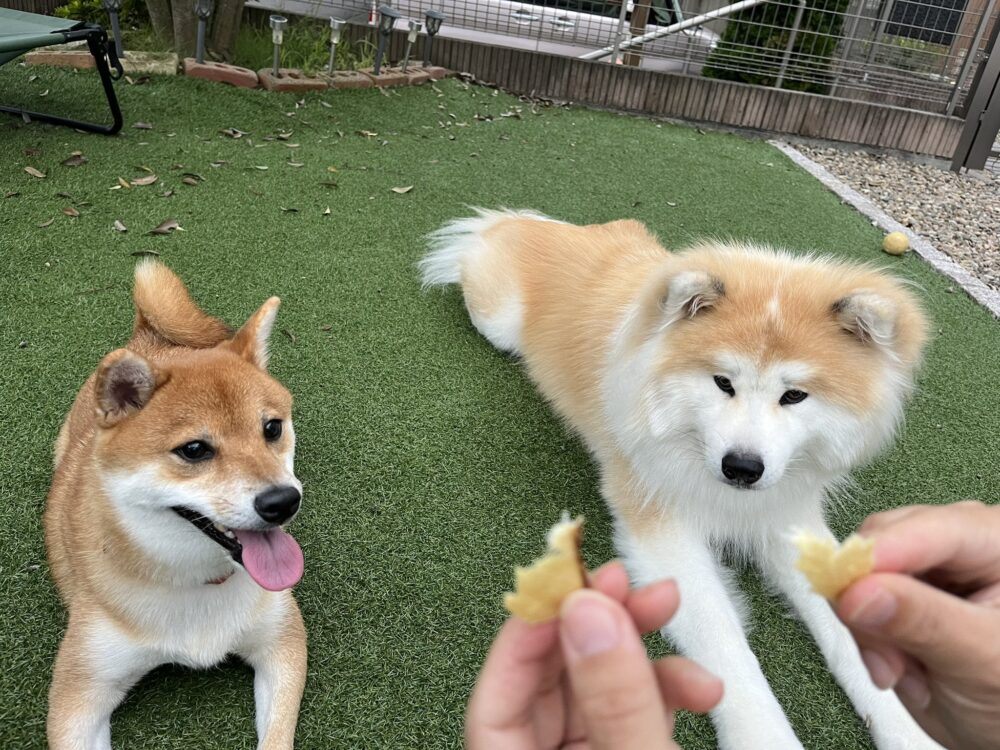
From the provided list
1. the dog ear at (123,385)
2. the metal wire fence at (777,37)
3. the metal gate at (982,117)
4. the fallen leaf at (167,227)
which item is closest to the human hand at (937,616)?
the dog ear at (123,385)

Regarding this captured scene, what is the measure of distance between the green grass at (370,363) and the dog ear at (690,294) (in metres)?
0.75

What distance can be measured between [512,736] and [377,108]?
5439 millimetres

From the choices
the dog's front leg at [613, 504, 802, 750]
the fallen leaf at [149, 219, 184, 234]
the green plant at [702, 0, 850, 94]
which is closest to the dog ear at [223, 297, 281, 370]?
the dog's front leg at [613, 504, 802, 750]

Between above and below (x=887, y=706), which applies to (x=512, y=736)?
above

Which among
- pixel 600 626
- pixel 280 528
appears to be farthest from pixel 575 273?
pixel 600 626

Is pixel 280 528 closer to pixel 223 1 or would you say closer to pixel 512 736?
pixel 512 736

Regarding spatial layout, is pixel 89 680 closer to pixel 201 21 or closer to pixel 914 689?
pixel 914 689

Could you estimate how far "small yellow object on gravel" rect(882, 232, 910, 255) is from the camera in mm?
4570

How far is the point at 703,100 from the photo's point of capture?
6.82 m

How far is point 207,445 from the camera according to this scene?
141 cm

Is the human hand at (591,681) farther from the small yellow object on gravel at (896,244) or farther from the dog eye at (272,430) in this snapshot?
the small yellow object on gravel at (896,244)

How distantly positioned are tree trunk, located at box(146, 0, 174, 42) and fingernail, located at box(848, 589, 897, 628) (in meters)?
6.37

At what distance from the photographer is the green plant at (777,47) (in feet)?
22.5

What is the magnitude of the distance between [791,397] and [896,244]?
3.48 meters
